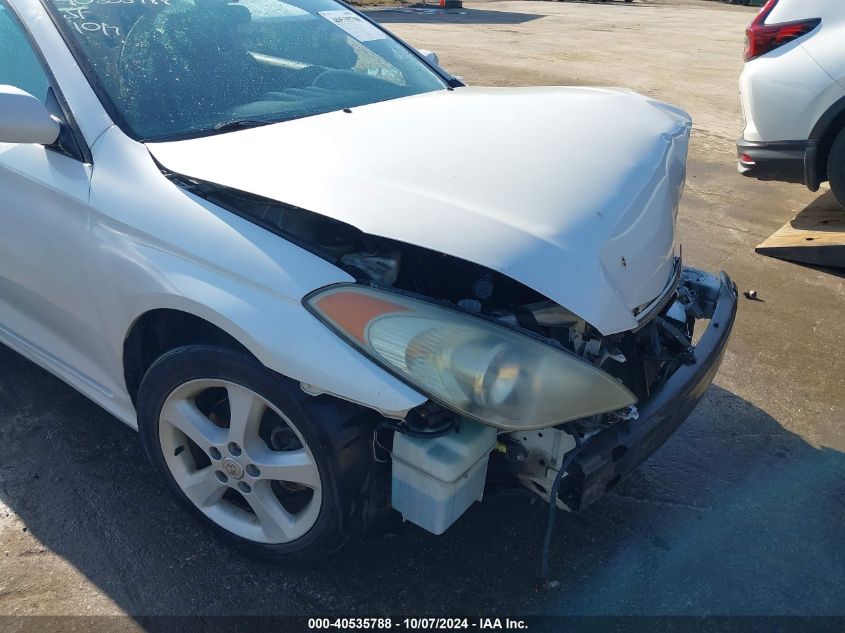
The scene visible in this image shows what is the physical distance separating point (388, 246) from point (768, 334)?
260 centimetres

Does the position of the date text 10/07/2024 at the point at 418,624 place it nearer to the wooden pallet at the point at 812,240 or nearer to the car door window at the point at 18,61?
the car door window at the point at 18,61

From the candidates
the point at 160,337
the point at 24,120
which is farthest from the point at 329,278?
the point at 24,120

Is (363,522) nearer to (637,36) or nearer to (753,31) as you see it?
(753,31)

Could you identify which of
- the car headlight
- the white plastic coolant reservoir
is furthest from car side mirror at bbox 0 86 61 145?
the white plastic coolant reservoir

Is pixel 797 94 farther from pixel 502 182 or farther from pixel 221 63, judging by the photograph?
pixel 221 63

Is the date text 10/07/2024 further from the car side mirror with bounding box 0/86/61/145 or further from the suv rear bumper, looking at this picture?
the suv rear bumper

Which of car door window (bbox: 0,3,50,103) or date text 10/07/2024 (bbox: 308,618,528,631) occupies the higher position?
car door window (bbox: 0,3,50,103)

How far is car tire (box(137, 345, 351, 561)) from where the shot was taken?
183 centimetres

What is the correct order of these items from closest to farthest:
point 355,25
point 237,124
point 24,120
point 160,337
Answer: point 24,120 → point 160,337 → point 237,124 → point 355,25

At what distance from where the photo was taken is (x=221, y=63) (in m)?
2.50

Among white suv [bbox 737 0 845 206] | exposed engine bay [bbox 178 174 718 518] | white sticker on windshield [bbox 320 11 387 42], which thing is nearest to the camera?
exposed engine bay [bbox 178 174 718 518]

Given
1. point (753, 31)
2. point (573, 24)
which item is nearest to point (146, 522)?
point (753, 31)

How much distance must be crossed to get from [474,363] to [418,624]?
2.80 ft

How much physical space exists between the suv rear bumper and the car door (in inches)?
160
